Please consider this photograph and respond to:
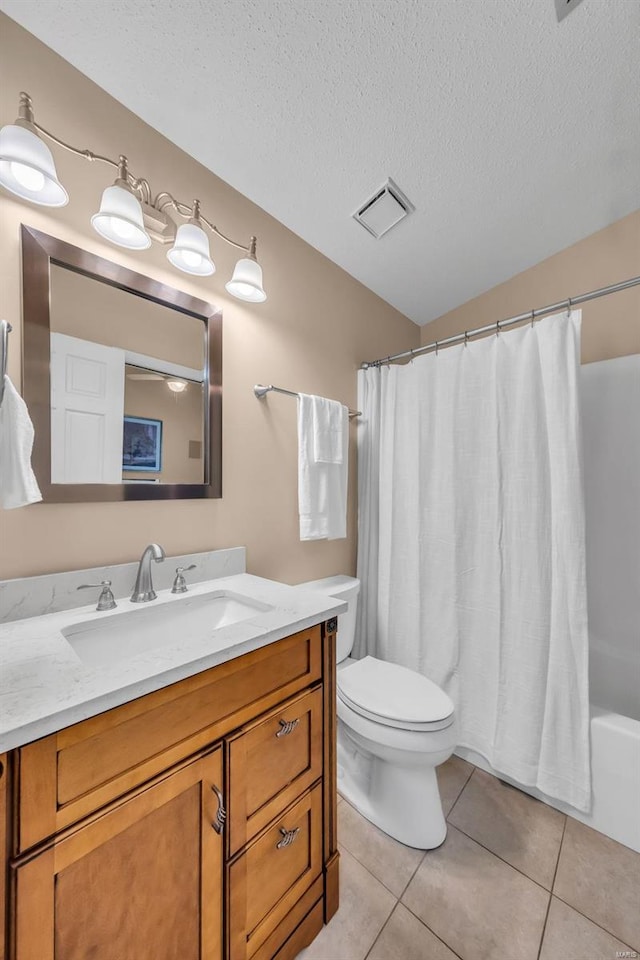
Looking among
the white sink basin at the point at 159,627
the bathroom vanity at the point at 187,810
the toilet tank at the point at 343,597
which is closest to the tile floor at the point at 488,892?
the bathroom vanity at the point at 187,810

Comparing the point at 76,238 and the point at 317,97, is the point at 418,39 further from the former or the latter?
the point at 76,238

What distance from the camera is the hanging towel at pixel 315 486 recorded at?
1668 millimetres

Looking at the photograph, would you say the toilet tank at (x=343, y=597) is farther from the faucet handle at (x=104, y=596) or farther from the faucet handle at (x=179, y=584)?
the faucet handle at (x=104, y=596)

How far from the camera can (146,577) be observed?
113 centimetres

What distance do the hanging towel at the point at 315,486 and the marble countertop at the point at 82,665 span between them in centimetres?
63

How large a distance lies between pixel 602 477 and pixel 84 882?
2.08m

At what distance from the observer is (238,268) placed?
131cm

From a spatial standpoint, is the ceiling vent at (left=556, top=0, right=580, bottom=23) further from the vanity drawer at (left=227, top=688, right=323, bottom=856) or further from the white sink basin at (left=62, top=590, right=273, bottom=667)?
the vanity drawer at (left=227, top=688, right=323, bottom=856)

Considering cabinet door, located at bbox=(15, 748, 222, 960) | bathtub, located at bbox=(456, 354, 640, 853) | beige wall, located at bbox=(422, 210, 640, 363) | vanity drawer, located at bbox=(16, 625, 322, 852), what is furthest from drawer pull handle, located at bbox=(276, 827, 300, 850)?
beige wall, located at bbox=(422, 210, 640, 363)

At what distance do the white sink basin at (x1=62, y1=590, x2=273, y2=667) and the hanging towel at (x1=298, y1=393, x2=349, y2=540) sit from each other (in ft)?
1.77

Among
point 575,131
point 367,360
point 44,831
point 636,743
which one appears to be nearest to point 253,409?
point 367,360

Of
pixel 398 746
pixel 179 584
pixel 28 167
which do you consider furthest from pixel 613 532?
pixel 28 167

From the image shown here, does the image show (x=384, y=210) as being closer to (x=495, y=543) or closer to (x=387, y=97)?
(x=387, y=97)

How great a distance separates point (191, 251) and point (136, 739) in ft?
4.06
